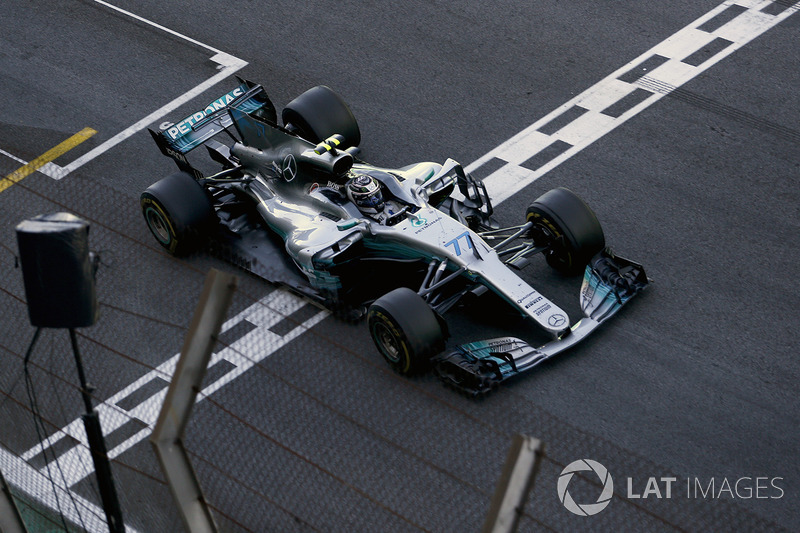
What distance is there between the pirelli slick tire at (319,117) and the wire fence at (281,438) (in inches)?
73.5

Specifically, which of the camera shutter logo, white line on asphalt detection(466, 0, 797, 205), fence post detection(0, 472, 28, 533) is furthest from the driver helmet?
fence post detection(0, 472, 28, 533)

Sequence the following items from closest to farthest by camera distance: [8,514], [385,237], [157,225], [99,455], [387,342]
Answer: [99,455] → [8,514] → [387,342] → [385,237] → [157,225]

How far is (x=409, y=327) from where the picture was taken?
790cm

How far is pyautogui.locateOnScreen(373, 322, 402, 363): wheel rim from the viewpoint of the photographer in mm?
8086

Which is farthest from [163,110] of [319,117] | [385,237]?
[385,237]

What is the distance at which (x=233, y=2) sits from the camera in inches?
545

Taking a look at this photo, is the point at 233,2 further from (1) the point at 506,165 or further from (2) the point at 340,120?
(1) the point at 506,165

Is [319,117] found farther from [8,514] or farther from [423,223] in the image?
[8,514]

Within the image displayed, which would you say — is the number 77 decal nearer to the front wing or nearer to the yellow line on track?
the front wing

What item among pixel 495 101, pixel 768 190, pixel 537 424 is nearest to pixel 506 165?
pixel 495 101

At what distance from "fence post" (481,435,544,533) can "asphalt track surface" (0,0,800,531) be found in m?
2.67

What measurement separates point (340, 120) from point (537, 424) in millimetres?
4312

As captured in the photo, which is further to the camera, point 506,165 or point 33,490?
point 506,165

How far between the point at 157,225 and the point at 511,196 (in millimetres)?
3459
